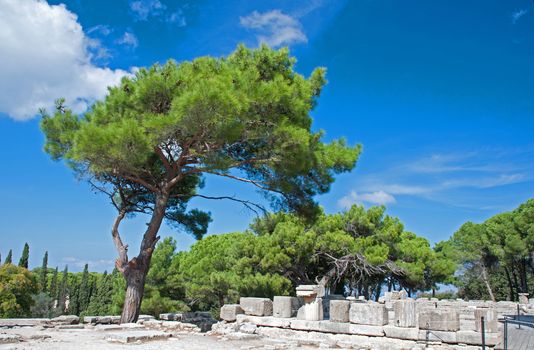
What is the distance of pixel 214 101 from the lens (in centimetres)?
952

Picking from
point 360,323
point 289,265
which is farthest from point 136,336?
point 289,265

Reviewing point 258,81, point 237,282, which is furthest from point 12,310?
point 258,81

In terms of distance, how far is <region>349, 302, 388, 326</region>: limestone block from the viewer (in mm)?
9383

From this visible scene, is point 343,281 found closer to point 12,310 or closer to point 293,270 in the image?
point 293,270

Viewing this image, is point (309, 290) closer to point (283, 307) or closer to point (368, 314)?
point (283, 307)

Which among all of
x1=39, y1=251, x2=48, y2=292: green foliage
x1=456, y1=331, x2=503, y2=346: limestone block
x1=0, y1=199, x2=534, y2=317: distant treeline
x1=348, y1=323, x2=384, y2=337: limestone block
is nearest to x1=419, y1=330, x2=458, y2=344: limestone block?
x1=456, y1=331, x2=503, y2=346: limestone block

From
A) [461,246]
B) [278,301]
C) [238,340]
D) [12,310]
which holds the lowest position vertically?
[12,310]

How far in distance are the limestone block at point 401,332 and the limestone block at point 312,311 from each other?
172 cm

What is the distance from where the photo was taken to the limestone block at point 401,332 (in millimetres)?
8920

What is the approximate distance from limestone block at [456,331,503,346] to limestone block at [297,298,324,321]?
3.09 m

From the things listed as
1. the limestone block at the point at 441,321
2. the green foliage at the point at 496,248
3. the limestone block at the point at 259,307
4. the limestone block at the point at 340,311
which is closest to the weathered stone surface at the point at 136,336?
the limestone block at the point at 259,307

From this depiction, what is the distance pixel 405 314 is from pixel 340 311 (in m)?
1.46

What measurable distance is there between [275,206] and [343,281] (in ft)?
42.3

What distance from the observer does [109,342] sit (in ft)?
27.0
